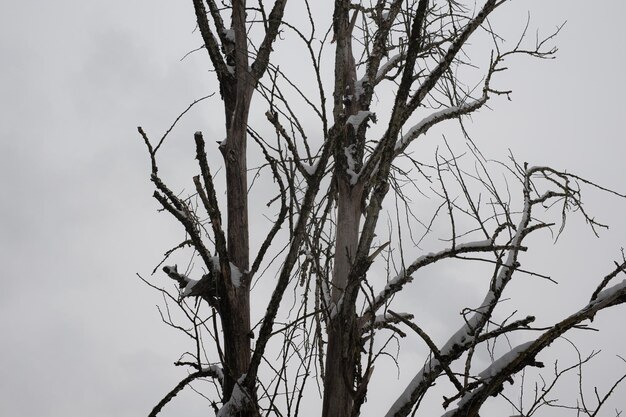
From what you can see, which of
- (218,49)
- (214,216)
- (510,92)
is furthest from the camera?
(510,92)


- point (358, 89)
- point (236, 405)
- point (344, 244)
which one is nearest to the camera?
point (236, 405)

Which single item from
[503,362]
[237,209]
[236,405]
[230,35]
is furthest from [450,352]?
[230,35]

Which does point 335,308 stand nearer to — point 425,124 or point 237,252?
point 237,252

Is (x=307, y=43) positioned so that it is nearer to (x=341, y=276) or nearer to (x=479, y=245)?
(x=341, y=276)

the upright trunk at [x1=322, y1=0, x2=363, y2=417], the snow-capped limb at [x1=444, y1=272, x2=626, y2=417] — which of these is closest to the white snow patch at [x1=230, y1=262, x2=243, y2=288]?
the upright trunk at [x1=322, y1=0, x2=363, y2=417]

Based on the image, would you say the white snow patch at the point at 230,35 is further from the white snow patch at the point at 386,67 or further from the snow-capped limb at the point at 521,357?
the snow-capped limb at the point at 521,357

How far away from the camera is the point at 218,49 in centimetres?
372

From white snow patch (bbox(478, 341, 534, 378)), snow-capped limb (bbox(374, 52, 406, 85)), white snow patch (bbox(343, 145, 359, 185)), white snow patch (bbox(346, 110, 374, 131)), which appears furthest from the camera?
snow-capped limb (bbox(374, 52, 406, 85))

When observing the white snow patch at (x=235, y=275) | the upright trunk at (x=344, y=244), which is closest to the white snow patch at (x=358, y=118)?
the upright trunk at (x=344, y=244)

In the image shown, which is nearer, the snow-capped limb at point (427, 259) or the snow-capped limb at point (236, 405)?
the snow-capped limb at point (236, 405)

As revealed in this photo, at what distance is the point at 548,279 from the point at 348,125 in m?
1.67

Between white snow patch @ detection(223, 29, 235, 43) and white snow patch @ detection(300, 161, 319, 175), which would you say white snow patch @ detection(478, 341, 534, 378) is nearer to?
white snow patch @ detection(300, 161, 319, 175)

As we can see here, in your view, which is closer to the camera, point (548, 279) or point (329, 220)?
point (548, 279)

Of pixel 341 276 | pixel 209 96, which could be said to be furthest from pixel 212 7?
pixel 341 276
